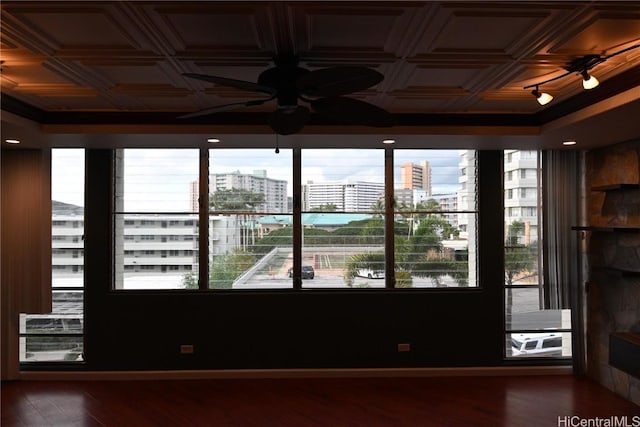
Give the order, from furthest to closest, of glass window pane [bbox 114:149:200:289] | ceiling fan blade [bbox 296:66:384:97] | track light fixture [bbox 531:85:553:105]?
glass window pane [bbox 114:149:200:289] → track light fixture [bbox 531:85:553:105] → ceiling fan blade [bbox 296:66:384:97]

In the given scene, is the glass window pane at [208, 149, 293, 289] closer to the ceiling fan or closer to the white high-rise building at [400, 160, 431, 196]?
the white high-rise building at [400, 160, 431, 196]

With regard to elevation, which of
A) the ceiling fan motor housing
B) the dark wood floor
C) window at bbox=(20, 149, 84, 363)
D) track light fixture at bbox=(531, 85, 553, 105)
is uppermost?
track light fixture at bbox=(531, 85, 553, 105)

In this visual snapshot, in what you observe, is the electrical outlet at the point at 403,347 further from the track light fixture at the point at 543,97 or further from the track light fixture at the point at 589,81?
the track light fixture at the point at 589,81

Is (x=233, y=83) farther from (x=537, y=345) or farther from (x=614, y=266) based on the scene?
(x=537, y=345)

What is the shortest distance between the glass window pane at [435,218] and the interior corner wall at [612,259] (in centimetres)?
130

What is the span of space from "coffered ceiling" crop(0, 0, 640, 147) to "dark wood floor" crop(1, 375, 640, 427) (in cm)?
264

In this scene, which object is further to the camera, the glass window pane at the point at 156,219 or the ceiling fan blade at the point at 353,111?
the glass window pane at the point at 156,219

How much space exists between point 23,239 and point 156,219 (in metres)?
1.41

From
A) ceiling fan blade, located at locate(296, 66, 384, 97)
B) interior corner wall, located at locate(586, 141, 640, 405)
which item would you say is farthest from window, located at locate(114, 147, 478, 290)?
ceiling fan blade, located at locate(296, 66, 384, 97)

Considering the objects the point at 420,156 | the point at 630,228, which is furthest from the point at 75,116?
the point at 630,228

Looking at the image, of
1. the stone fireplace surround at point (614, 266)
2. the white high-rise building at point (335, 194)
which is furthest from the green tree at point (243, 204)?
the stone fireplace surround at point (614, 266)

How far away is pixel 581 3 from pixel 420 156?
3092 mm

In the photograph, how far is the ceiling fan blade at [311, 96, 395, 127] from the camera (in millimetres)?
2297

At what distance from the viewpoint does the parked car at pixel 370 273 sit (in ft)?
16.7
